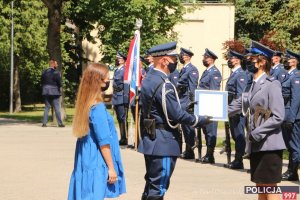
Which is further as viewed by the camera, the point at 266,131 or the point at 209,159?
the point at 209,159

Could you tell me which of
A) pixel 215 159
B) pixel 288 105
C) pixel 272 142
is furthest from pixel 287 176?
pixel 272 142

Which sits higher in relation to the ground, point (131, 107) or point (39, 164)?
point (131, 107)

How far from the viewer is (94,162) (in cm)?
720

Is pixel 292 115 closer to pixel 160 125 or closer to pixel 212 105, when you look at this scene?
pixel 212 105

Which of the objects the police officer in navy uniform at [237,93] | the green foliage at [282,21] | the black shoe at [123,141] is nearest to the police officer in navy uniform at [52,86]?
the black shoe at [123,141]

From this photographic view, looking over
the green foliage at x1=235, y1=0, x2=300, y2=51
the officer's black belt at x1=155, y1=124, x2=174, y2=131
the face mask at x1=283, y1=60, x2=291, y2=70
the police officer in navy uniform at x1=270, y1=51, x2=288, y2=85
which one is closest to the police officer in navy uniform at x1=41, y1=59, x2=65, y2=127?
the green foliage at x1=235, y1=0, x2=300, y2=51

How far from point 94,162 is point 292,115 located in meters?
5.97

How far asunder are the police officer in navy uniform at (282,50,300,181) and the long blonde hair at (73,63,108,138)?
19.1ft

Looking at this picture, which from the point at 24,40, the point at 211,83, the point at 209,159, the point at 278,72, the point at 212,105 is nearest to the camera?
the point at 212,105

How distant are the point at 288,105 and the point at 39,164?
499cm

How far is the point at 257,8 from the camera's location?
42875 millimetres

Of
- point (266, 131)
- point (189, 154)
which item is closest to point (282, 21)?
point (189, 154)

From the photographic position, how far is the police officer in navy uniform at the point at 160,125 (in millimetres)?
7965

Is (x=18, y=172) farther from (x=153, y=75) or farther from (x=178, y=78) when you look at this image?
(x=153, y=75)
